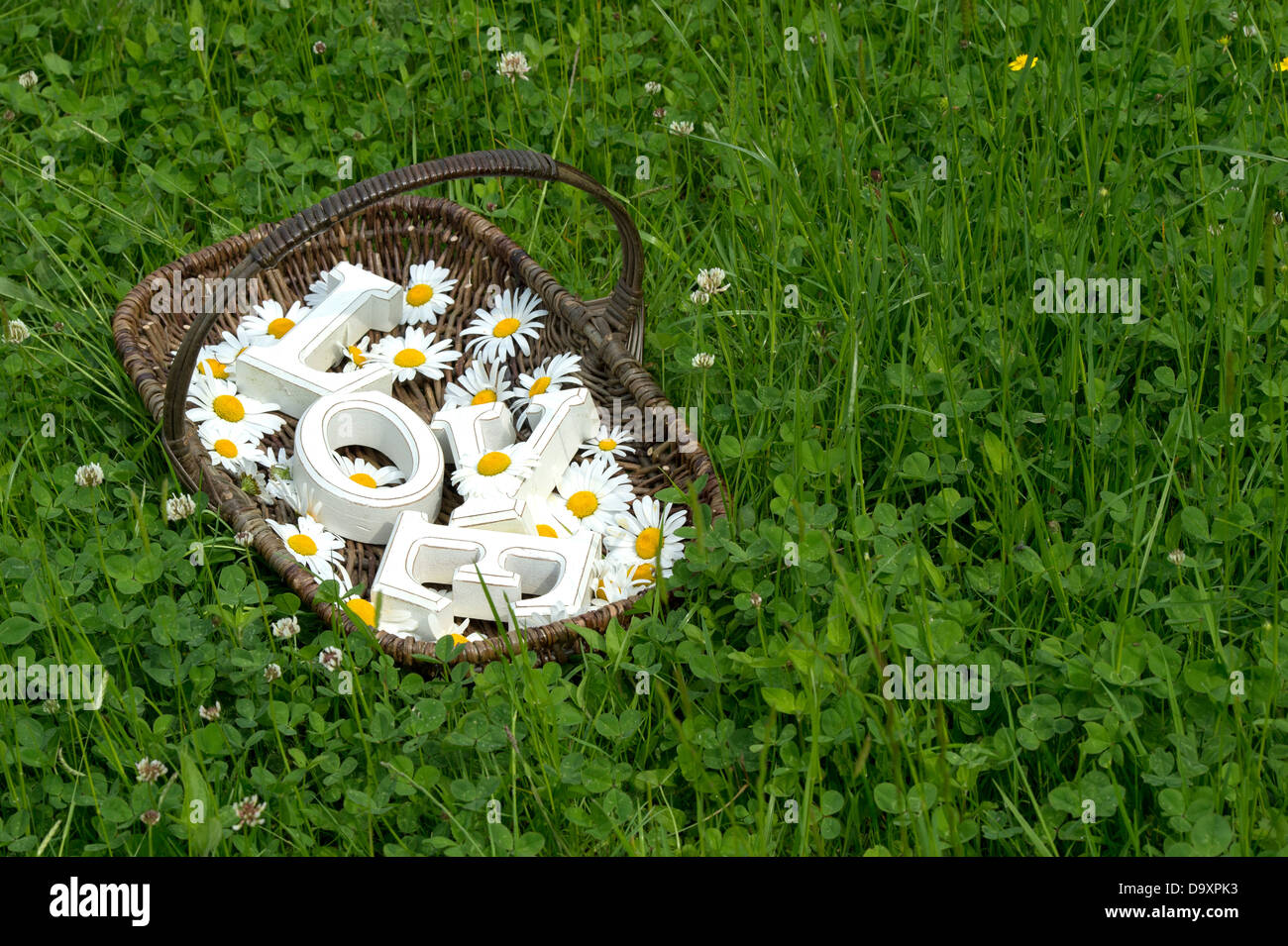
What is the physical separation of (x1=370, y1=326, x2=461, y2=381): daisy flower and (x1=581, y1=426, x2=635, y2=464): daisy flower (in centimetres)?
42

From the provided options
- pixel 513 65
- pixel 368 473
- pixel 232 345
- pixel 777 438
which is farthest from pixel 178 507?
pixel 513 65

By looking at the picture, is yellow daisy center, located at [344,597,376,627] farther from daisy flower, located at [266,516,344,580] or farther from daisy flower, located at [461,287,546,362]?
daisy flower, located at [461,287,546,362]

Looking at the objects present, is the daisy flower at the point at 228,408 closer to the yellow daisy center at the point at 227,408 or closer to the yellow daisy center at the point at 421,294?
the yellow daisy center at the point at 227,408

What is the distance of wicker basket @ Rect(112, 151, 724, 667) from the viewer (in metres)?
2.19

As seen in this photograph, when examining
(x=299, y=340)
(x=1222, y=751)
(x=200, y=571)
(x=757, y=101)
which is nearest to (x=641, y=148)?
(x=757, y=101)

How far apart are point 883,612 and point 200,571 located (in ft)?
3.84

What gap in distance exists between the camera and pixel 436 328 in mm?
2865

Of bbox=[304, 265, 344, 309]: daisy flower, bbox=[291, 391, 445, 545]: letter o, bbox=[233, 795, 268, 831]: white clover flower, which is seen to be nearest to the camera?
bbox=[233, 795, 268, 831]: white clover flower

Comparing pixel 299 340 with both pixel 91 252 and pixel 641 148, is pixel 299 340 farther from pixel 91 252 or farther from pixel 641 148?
pixel 641 148

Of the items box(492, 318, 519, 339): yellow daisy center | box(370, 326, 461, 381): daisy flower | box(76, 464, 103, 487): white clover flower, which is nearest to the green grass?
box(76, 464, 103, 487): white clover flower

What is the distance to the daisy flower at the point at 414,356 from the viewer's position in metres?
2.78

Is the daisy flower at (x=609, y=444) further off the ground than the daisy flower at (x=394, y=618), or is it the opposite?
the daisy flower at (x=609, y=444)

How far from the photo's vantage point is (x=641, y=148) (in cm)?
321

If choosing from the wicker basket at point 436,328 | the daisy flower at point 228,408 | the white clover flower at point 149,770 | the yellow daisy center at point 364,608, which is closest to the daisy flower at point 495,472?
the wicker basket at point 436,328
